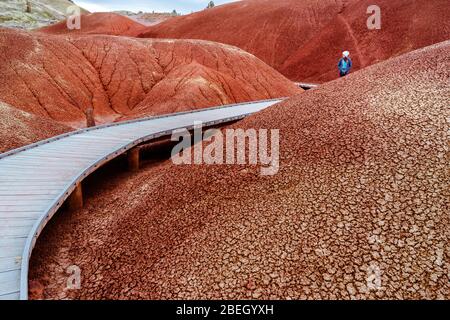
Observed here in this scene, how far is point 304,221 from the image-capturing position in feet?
18.7

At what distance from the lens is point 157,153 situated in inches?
547

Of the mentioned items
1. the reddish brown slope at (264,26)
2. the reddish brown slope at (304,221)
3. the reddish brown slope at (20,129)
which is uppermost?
the reddish brown slope at (264,26)

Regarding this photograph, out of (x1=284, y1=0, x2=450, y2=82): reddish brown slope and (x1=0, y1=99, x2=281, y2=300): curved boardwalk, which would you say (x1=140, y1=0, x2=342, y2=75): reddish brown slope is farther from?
(x1=0, y1=99, x2=281, y2=300): curved boardwalk

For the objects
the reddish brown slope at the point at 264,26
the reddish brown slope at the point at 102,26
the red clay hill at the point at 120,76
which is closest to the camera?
the red clay hill at the point at 120,76

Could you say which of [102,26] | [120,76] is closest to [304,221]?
[120,76]

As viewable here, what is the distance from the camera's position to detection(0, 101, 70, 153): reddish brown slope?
11.5 m

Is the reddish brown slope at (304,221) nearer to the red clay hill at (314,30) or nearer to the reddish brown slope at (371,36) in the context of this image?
the reddish brown slope at (371,36)

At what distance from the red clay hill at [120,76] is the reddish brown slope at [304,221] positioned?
13727 millimetres

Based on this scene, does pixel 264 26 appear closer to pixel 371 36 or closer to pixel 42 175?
pixel 371 36

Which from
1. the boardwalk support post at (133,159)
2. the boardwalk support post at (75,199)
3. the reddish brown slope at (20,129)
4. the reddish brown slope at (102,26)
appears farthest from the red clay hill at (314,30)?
the boardwalk support post at (75,199)

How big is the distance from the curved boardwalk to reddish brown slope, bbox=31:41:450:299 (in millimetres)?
923

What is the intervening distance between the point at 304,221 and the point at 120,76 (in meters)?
22.0

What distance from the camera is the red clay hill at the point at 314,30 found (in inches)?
1460

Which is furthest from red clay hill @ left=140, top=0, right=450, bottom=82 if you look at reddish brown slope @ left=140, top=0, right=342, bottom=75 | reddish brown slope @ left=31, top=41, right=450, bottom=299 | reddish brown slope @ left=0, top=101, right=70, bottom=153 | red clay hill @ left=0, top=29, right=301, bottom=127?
reddish brown slope @ left=31, top=41, right=450, bottom=299
